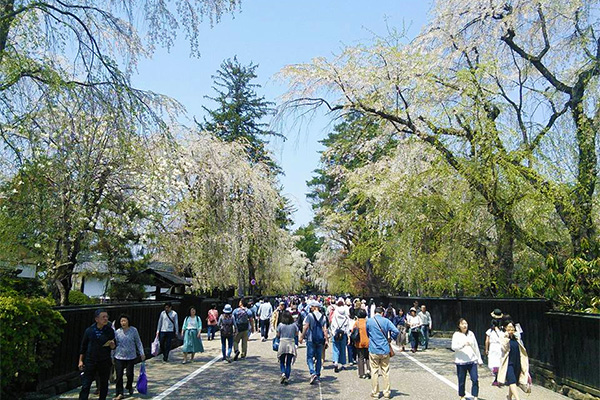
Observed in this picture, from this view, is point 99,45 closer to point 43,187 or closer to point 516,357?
point 43,187

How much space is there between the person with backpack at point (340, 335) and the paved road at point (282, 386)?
37cm

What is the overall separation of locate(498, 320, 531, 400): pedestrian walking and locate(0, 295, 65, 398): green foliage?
26.8 ft

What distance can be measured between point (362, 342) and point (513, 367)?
384 cm

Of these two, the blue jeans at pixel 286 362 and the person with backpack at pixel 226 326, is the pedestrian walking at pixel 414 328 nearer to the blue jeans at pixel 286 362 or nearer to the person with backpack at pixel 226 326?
the person with backpack at pixel 226 326

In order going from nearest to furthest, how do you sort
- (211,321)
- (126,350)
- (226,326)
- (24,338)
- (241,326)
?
(24,338)
(126,350)
(226,326)
(241,326)
(211,321)

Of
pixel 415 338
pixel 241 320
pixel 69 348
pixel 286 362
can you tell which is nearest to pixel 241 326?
pixel 241 320

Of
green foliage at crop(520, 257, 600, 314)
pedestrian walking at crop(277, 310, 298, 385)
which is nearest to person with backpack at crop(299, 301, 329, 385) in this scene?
pedestrian walking at crop(277, 310, 298, 385)

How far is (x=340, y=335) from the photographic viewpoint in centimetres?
1491

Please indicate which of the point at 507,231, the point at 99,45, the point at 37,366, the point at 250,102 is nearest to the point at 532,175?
the point at 507,231

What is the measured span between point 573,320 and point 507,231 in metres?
4.49

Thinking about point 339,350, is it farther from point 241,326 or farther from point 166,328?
point 166,328

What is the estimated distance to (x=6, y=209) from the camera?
1302 cm

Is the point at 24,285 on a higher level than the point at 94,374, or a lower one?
higher

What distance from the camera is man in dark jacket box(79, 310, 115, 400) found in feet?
29.8
